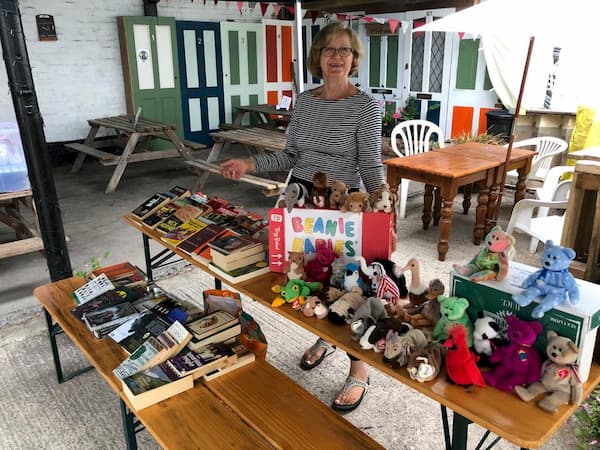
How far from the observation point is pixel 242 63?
8.48m

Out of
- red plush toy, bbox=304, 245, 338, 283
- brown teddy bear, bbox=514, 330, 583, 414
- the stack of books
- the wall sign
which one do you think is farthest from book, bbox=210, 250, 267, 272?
the wall sign

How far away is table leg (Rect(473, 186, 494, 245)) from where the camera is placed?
3951mm

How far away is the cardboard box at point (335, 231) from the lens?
1.58 meters

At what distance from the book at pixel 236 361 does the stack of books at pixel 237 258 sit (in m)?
0.25

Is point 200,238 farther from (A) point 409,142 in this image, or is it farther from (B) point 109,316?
(A) point 409,142

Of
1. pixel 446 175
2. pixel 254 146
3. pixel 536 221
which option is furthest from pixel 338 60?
pixel 254 146

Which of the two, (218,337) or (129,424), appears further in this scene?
(218,337)

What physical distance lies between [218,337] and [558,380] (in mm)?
1101

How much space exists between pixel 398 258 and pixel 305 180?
1876mm

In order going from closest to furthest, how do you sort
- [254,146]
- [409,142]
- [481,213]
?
[481,213] → [409,142] → [254,146]

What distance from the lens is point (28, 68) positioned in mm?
2520

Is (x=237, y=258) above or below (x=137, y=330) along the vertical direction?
above

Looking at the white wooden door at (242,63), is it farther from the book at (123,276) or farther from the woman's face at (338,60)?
the woman's face at (338,60)

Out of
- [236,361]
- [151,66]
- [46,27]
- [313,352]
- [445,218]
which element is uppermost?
[46,27]
